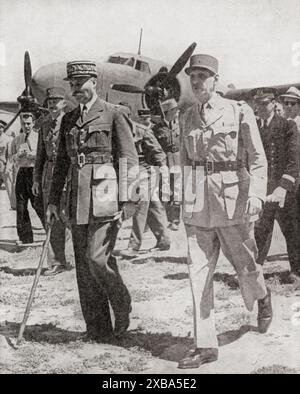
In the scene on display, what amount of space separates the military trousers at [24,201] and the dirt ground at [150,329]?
858mm

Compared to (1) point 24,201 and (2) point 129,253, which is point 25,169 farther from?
(2) point 129,253

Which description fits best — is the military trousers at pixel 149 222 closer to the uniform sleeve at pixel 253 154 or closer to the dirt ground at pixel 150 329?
the dirt ground at pixel 150 329

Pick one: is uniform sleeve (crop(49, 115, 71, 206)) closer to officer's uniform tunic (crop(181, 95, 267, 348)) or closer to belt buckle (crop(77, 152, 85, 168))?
belt buckle (crop(77, 152, 85, 168))

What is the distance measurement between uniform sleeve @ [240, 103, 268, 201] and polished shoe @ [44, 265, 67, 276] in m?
2.18

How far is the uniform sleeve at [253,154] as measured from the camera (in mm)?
3988

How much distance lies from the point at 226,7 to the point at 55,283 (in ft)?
8.75

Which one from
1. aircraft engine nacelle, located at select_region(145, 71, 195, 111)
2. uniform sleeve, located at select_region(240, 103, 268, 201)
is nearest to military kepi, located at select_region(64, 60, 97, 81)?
uniform sleeve, located at select_region(240, 103, 268, 201)

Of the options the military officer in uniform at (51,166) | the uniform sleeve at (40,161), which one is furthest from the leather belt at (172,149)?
the uniform sleeve at (40,161)

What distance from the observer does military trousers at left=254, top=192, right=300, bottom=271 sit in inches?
200

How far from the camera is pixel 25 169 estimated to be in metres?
6.24

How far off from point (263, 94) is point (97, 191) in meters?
1.82

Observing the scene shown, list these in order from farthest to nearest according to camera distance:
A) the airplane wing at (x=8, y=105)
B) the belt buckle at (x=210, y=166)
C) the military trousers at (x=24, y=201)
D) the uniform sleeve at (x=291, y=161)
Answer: the airplane wing at (x=8, y=105), the military trousers at (x=24, y=201), the uniform sleeve at (x=291, y=161), the belt buckle at (x=210, y=166)

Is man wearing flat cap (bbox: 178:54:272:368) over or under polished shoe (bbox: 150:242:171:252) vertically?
over

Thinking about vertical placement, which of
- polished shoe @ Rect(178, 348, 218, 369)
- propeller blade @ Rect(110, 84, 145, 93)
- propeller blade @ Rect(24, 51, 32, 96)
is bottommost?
polished shoe @ Rect(178, 348, 218, 369)
